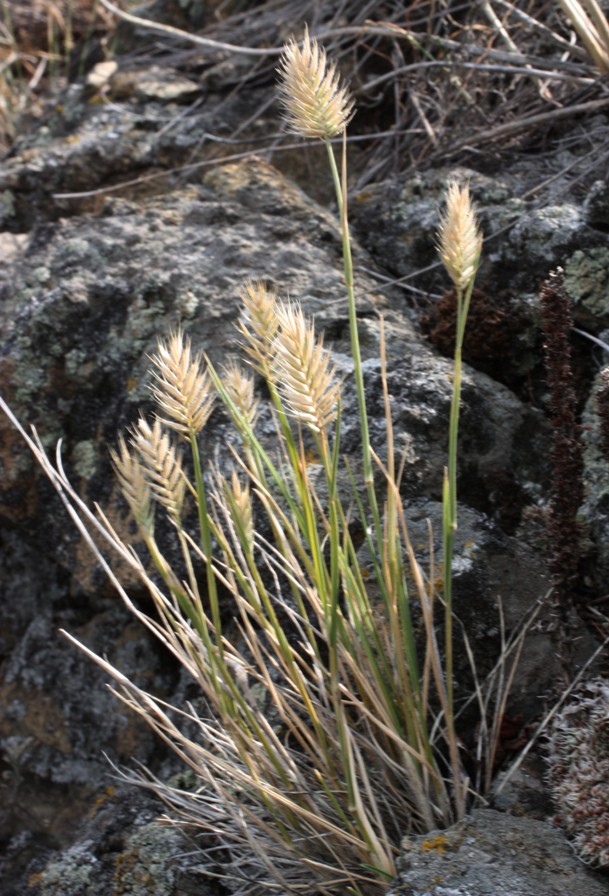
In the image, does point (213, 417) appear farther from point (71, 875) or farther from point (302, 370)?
point (71, 875)

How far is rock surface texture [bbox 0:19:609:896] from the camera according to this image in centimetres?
175

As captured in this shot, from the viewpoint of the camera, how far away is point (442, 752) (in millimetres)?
1623

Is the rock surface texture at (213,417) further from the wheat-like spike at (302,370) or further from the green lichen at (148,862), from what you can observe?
the wheat-like spike at (302,370)

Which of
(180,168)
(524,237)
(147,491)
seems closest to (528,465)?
(524,237)

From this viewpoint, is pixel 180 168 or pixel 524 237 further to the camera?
pixel 180 168

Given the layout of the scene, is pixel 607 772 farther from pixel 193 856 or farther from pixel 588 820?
pixel 193 856

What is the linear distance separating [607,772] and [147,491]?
0.82m

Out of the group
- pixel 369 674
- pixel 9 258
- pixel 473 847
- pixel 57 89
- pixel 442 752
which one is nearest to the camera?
pixel 473 847

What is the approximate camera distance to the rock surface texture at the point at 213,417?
68.7 inches

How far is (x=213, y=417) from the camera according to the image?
81.8 inches

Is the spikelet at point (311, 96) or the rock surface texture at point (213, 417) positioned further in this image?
the rock surface texture at point (213, 417)

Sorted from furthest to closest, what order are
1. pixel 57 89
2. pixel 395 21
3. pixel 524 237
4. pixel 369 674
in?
pixel 57 89 → pixel 395 21 → pixel 524 237 → pixel 369 674

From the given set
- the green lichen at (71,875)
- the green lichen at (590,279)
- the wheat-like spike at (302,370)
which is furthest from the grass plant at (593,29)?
the green lichen at (71,875)

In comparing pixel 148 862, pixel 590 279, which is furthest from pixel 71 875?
pixel 590 279
